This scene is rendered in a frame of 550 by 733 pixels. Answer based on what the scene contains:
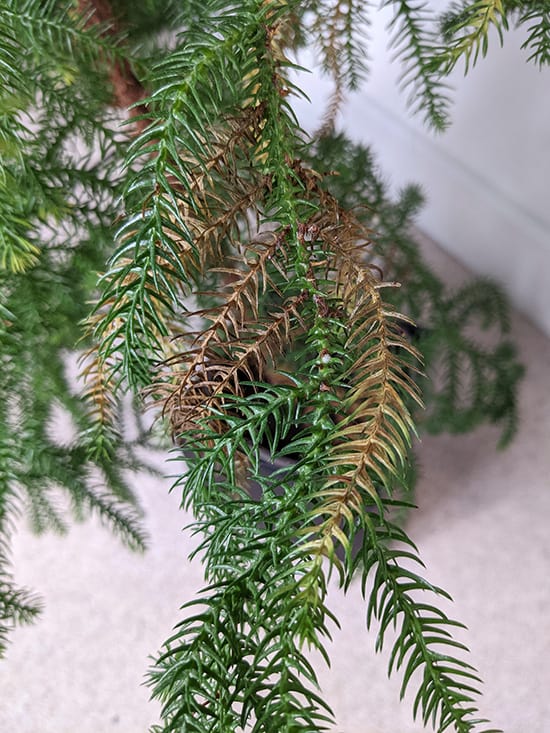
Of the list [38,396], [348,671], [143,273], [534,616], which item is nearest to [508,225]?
[534,616]

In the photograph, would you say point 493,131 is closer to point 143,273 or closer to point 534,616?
point 534,616

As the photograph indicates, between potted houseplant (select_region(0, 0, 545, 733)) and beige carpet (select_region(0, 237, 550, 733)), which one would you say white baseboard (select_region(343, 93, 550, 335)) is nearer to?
beige carpet (select_region(0, 237, 550, 733))

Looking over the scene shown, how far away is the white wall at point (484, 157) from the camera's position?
1.02 metres

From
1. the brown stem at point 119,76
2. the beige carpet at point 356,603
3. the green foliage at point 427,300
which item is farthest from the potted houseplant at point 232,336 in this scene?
the beige carpet at point 356,603

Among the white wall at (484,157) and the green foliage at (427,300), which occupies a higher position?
the white wall at (484,157)

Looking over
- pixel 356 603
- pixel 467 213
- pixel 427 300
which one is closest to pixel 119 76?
pixel 427 300

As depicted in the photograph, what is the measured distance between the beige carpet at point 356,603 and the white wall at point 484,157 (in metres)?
0.27

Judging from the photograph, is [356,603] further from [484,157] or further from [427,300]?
[484,157]

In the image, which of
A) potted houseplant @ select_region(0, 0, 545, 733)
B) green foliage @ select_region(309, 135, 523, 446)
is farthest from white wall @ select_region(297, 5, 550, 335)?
potted houseplant @ select_region(0, 0, 545, 733)

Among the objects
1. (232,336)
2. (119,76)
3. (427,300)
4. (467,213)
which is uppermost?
(467,213)

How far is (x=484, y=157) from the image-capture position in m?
1.15

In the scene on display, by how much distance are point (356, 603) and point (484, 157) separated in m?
0.75

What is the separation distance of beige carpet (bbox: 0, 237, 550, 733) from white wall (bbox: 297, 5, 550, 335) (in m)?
0.27

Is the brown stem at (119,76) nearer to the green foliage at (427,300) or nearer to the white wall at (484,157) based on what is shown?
the green foliage at (427,300)
